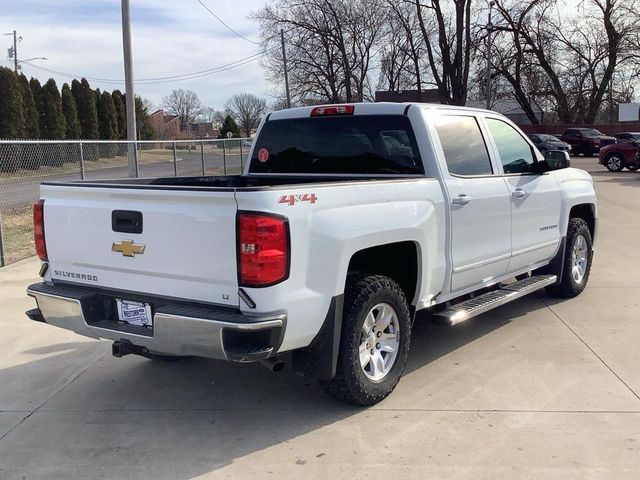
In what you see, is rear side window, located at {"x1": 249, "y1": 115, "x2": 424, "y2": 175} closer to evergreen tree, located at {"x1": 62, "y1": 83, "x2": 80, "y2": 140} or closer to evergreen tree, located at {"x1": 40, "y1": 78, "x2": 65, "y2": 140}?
evergreen tree, located at {"x1": 40, "y1": 78, "x2": 65, "y2": 140}

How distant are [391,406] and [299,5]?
1646 inches

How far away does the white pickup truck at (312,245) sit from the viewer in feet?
11.0

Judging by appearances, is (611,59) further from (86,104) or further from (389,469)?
(389,469)

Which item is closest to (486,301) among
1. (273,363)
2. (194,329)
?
(273,363)

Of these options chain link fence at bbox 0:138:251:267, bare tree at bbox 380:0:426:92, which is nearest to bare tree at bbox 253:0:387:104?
bare tree at bbox 380:0:426:92

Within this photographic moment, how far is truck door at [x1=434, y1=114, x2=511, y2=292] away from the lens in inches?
185

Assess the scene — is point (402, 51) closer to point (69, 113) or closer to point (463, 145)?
point (69, 113)

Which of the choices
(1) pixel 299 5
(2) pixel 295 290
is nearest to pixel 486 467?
(2) pixel 295 290

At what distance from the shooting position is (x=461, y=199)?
467 centimetres

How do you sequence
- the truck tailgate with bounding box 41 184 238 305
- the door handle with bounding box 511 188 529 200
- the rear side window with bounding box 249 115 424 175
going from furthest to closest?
the door handle with bounding box 511 188 529 200 → the rear side window with bounding box 249 115 424 175 → the truck tailgate with bounding box 41 184 238 305

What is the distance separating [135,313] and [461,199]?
2473 millimetres

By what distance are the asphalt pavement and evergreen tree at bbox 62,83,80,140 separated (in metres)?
32.4

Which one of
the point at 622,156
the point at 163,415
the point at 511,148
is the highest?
the point at 511,148

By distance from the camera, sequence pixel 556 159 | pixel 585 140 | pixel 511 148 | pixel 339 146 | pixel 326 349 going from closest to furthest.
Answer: pixel 326 349 < pixel 339 146 < pixel 511 148 < pixel 556 159 < pixel 585 140
